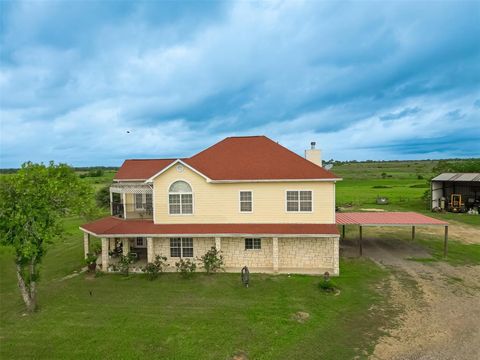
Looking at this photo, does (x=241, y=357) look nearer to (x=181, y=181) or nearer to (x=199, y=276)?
(x=199, y=276)

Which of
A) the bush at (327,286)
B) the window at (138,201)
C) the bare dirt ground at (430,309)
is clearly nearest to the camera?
the bare dirt ground at (430,309)

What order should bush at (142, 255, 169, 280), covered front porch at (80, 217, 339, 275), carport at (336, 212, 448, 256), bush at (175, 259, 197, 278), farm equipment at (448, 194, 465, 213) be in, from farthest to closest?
farm equipment at (448, 194, 465, 213) → carport at (336, 212, 448, 256) → covered front porch at (80, 217, 339, 275) → bush at (142, 255, 169, 280) → bush at (175, 259, 197, 278)

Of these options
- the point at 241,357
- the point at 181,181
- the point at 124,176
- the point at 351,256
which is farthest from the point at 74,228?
the point at 241,357

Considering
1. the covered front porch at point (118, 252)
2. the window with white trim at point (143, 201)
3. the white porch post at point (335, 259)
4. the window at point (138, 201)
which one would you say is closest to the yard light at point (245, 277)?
the white porch post at point (335, 259)

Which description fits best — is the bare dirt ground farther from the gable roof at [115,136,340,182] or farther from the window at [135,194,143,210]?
the window at [135,194,143,210]

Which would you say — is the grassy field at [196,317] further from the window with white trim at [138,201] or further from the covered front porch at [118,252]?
the window with white trim at [138,201]

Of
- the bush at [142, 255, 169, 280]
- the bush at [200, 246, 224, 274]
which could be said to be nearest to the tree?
the bush at [142, 255, 169, 280]

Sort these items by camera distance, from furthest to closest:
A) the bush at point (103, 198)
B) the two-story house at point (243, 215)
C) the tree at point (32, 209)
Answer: the bush at point (103, 198) → the two-story house at point (243, 215) → the tree at point (32, 209)
